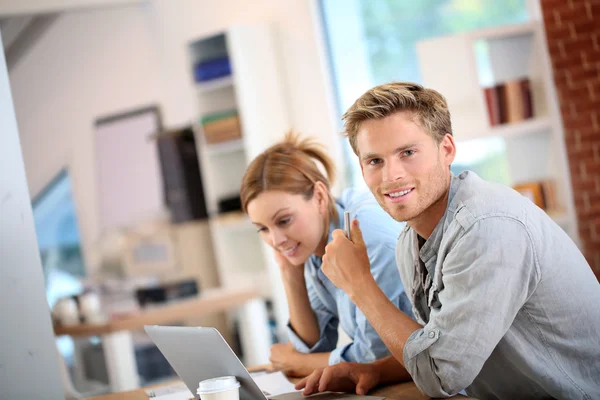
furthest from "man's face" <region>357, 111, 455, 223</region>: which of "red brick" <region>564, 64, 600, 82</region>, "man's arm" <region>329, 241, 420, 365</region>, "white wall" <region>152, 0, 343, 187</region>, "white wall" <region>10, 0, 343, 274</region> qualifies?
"white wall" <region>10, 0, 343, 274</region>

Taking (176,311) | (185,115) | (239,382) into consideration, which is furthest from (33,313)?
(185,115)

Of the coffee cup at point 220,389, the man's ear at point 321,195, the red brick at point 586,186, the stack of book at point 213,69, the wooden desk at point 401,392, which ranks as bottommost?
the wooden desk at point 401,392

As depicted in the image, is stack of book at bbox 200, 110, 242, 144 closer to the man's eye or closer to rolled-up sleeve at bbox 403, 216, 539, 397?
the man's eye

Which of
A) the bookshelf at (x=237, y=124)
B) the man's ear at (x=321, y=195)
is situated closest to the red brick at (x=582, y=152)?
the bookshelf at (x=237, y=124)

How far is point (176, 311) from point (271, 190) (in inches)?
104

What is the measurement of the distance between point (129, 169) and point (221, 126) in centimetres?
138

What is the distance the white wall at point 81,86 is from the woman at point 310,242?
15.0 feet

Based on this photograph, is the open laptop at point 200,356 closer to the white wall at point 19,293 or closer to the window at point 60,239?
the white wall at point 19,293

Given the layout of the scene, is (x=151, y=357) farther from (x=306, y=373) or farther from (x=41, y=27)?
(x=306, y=373)

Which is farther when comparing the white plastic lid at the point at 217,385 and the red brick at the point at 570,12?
the red brick at the point at 570,12

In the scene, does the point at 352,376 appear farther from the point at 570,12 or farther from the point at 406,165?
the point at 570,12

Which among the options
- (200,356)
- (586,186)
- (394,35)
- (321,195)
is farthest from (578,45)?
(200,356)

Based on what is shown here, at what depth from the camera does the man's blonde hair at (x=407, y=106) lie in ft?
5.44

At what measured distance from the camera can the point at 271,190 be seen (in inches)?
87.3
